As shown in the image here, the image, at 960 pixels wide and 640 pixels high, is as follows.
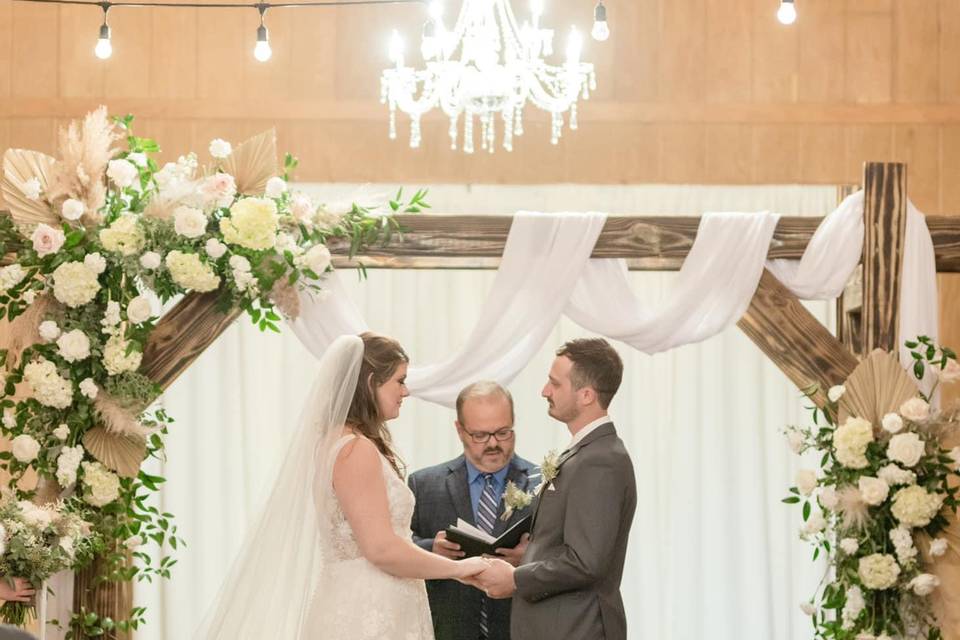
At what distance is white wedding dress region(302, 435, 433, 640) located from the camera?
13.7 feet

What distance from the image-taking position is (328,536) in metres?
4.23

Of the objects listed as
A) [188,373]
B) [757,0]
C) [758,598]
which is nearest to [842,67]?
[757,0]

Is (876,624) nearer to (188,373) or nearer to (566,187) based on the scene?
(566,187)

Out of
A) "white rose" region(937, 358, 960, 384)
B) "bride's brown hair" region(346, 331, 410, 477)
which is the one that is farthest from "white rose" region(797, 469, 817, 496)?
"bride's brown hair" region(346, 331, 410, 477)

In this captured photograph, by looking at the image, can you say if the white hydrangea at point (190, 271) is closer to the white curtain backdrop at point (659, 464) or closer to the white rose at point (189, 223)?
the white rose at point (189, 223)

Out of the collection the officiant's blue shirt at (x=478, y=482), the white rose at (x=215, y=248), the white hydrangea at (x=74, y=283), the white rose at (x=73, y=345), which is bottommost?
the officiant's blue shirt at (x=478, y=482)

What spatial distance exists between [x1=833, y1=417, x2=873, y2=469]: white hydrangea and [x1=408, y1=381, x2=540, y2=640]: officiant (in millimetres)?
1113

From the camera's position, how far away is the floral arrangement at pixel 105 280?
498 cm

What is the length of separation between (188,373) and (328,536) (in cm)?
337

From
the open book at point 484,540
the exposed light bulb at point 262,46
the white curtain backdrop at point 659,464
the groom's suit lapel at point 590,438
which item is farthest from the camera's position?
the white curtain backdrop at point 659,464

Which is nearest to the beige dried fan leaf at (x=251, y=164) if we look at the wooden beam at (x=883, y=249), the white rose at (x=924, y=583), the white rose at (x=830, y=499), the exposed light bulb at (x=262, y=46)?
the exposed light bulb at (x=262, y=46)

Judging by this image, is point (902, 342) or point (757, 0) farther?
point (757, 0)

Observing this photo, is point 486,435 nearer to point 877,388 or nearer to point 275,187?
point 275,187

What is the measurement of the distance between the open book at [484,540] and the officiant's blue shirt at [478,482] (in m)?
0.48
